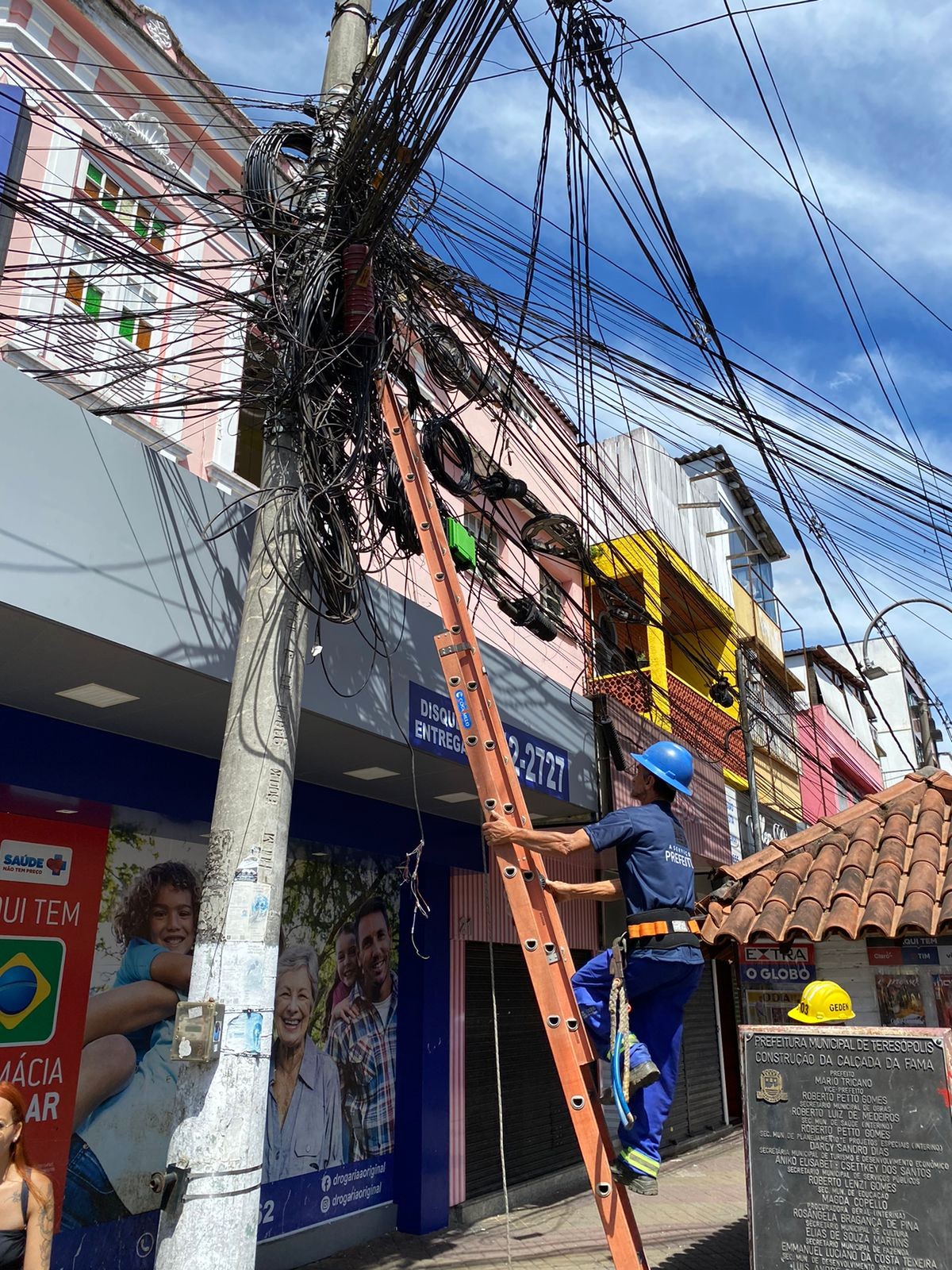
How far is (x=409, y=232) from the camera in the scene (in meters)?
5.76

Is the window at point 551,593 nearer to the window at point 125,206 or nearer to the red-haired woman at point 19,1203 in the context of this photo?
the window at point 125,206

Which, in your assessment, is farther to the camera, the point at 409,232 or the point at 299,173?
the point at 409,232

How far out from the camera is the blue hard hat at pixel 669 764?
4.51 meters

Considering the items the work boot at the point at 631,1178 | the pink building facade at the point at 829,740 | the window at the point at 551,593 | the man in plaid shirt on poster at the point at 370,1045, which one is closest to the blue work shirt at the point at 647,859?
the work boot at the point at 631,1178

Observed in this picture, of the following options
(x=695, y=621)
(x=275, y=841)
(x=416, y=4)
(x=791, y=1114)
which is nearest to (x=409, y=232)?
(x=416, y=4)

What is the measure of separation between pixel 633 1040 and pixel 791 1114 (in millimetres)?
1404

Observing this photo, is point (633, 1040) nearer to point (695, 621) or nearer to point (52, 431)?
point (52, 431)

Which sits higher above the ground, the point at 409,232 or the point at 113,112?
the point at 113,112

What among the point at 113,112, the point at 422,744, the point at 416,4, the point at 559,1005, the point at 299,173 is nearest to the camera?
the point at 559,1005

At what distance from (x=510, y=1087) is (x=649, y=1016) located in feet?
20.4

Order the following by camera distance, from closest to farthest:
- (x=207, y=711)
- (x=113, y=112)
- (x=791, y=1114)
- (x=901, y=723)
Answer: (x=791, y=1114) → (x=207, y=711) → (x=113, y=112) → (x=901, y=723)

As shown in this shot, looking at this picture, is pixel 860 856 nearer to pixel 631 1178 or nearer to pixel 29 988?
pixel 631 1178

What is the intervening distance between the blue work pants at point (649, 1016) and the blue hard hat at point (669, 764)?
0.83m

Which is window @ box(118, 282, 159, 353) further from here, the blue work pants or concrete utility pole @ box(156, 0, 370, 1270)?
the blue work pants
